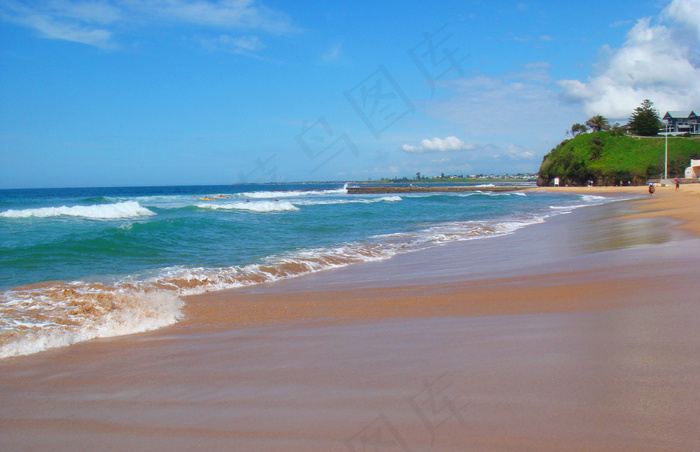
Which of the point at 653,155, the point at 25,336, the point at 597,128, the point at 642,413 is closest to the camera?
the point at 642,413

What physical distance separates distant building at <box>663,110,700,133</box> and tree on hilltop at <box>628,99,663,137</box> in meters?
10.6

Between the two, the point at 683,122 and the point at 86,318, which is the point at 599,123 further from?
the point at 86,318

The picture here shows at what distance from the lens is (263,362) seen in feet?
12.9

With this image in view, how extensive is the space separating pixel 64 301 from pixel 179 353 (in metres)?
3.31

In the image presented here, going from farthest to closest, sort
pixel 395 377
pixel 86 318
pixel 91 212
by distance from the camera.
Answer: pixel 91 212
pixel 86 318
pixel 395 377

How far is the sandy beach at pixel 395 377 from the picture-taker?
8.52 ft

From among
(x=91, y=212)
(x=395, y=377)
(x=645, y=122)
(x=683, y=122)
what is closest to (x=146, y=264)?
(x=395, y=377)

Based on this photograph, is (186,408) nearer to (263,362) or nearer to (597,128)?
(263,362)

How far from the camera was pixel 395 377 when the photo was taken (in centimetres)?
341

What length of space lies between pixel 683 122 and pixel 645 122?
1756cm

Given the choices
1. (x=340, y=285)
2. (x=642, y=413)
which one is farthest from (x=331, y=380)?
(x=340, y=285)

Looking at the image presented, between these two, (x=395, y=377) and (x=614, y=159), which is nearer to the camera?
(x=395, y=377)

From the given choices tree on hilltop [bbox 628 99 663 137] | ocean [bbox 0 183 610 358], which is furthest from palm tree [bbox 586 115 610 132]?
ocean [bbox 0 183 610 358]

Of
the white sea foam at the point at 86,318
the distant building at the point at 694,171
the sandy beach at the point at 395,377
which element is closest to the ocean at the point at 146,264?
the white sea foam at the point at 86,318
